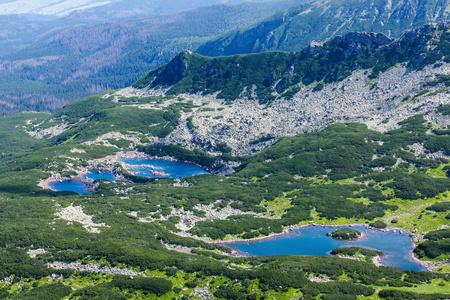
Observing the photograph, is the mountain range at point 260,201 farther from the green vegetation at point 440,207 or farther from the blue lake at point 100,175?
the blue lake at point 100,175

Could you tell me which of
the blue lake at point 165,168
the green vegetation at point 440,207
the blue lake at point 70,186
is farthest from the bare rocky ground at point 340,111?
the blue lake at point 70,186

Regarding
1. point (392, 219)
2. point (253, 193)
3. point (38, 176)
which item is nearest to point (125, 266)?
point (253, 193)

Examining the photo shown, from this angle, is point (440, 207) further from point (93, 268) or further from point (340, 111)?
point (340, 111)

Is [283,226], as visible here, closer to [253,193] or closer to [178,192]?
[253,193]

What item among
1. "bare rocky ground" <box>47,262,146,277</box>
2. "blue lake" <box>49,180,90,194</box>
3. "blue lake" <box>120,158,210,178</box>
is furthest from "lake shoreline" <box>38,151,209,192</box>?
"bare rocky ground" <box>47,262,146,277</box>

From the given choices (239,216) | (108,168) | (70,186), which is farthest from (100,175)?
(239,216)
